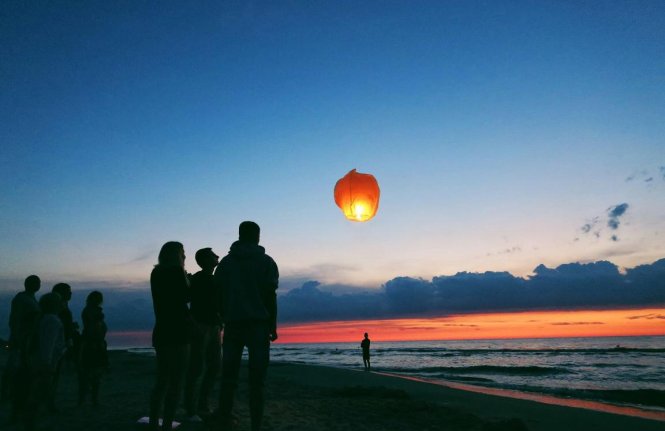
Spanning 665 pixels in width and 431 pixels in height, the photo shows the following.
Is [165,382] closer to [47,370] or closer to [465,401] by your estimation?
[47,370]

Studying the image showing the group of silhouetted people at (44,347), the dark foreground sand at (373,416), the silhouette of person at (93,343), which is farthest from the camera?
the silhouette of person at (93,343)

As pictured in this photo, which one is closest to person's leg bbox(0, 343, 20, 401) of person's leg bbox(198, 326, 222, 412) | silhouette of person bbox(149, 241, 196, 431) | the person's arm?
person's leg bbox(198, 326, 222, 412)

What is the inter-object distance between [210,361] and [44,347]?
5.75 feet

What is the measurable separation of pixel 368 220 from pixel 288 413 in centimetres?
318

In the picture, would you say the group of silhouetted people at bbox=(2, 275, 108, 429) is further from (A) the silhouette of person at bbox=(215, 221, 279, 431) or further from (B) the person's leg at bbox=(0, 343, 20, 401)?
(A) the silhouette of person at bbox=(215, 221, 279, 431)

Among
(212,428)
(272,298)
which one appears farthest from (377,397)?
(272,298)

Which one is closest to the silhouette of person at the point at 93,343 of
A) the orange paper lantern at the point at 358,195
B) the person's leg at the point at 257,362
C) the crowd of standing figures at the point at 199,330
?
the crowd of standing figures at the point at 199,330

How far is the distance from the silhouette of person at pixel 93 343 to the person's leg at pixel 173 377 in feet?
12.6

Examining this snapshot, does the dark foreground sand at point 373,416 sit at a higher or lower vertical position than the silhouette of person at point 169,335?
lower

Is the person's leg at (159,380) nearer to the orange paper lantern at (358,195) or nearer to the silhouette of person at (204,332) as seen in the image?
the silhouette of person at (204,332)

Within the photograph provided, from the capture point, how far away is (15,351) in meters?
5.09

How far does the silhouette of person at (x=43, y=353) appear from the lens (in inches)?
163

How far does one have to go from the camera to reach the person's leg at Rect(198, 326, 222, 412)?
486 cm

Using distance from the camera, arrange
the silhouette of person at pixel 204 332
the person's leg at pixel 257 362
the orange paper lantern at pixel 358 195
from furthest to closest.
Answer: the orange paper lantern at pixel 358 195 → the silhouette of person at pixel 204 332 → the person's leg at pixel 257 362
